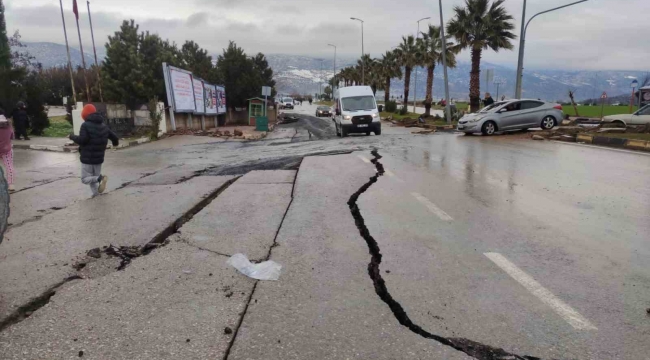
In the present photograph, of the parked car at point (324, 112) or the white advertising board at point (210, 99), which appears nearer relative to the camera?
the white advertising board at point (210, 99)

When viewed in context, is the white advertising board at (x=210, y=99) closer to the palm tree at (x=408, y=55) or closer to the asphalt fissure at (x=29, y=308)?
the palm tree at (x=408, y=55)

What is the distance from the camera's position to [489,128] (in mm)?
20203

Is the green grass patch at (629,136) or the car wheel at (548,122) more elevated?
the car wheel at (548,122)

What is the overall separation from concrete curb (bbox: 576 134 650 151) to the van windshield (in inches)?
373

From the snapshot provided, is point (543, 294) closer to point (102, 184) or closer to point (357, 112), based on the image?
point (102, 184)

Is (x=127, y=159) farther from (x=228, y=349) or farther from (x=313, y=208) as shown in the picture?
(x=228, y=349)

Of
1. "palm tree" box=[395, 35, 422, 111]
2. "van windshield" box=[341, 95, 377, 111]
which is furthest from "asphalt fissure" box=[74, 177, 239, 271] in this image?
"palm tree" box=[395, 35, 422, 111]

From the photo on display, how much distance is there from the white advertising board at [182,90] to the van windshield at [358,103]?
1015cm

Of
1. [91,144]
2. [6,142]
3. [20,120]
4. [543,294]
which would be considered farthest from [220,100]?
[543,294]

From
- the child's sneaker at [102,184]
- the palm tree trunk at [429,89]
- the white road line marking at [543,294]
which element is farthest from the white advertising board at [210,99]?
the white road line marking at [543,294]

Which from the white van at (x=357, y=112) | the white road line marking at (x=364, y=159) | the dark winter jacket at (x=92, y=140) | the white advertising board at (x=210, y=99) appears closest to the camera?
the dark winter jacket at (x=92, y=140)

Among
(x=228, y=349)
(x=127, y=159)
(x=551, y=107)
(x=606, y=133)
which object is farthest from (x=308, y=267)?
(x=551, y=107)

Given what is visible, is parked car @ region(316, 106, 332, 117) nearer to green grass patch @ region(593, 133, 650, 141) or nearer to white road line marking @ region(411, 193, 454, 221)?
green grass patch @ region(593, 133, 650, 141)

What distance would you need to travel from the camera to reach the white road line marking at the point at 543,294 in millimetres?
3174
